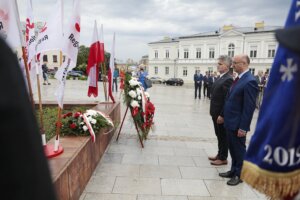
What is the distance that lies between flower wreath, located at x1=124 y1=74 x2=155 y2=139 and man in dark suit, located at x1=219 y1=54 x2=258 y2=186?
208 cm

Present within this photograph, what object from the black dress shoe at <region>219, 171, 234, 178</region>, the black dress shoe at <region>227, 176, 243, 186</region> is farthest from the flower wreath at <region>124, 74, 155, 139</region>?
the black dress shoe at <region>227, 176, 243, 186</region>

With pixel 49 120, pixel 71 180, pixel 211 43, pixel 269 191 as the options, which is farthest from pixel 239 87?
pixel 211 43

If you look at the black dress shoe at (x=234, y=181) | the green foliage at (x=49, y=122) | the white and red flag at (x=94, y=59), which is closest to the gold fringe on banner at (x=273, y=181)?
the black dress shoe at (x=234, y=181)

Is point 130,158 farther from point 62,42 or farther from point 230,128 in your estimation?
point 62,42

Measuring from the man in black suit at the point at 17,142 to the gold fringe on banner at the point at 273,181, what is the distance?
116 centimetres

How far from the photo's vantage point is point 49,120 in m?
5.64

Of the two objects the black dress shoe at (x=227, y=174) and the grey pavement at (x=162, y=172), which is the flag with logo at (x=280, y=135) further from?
the black dress shoe at (x=227, y=174)

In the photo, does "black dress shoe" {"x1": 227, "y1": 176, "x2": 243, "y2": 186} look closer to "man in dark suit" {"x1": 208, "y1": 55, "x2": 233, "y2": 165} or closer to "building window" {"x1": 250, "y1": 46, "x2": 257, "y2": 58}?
Result: "man in dark suit" {"x1": 208, "y1": 55, "x2": 233, "y2": 165}

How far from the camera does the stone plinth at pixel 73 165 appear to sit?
2.63 metres

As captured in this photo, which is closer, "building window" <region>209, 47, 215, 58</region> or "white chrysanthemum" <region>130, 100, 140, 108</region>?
"white chrysanthemum" <region>130, 100, 140, 108</region>

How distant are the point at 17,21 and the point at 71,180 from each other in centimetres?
188

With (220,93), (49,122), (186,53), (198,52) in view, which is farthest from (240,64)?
(186,53)

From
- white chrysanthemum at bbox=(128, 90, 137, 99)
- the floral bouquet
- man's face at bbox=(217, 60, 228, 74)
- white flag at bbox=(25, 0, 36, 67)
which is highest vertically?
white flag at bbox=(25, 0, 36, 67)

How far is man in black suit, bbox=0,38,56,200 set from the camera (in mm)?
511
